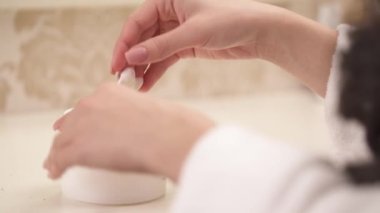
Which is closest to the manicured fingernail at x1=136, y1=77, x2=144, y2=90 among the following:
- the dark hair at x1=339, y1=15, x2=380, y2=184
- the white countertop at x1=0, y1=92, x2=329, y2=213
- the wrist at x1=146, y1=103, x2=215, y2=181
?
the white countertop at x1=0, y1=92, x2=329, y2=213

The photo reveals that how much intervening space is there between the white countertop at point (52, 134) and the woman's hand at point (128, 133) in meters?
0.11

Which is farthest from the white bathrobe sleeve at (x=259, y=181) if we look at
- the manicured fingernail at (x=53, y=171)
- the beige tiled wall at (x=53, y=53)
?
the beige tiled wall at (x=53, y=53)

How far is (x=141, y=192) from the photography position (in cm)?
62

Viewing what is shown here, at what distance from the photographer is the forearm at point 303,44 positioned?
2.37ft

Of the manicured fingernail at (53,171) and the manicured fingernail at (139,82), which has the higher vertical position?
the manicured fingernail at (139,82)

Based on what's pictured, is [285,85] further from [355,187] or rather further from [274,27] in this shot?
[355,187]

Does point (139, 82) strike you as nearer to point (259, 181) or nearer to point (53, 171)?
point (53, 171)

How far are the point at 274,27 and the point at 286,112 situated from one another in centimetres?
35

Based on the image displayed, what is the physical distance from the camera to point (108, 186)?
1.97 feet

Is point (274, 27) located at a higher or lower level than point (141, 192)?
higher

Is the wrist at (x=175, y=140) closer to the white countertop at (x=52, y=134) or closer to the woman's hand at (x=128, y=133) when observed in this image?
the woman's hand at (x=128, y=133)

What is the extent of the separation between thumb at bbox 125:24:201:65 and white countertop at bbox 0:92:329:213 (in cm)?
14

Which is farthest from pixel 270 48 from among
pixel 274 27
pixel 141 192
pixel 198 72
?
pixel 198 72

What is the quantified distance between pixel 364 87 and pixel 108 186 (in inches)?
11.9
